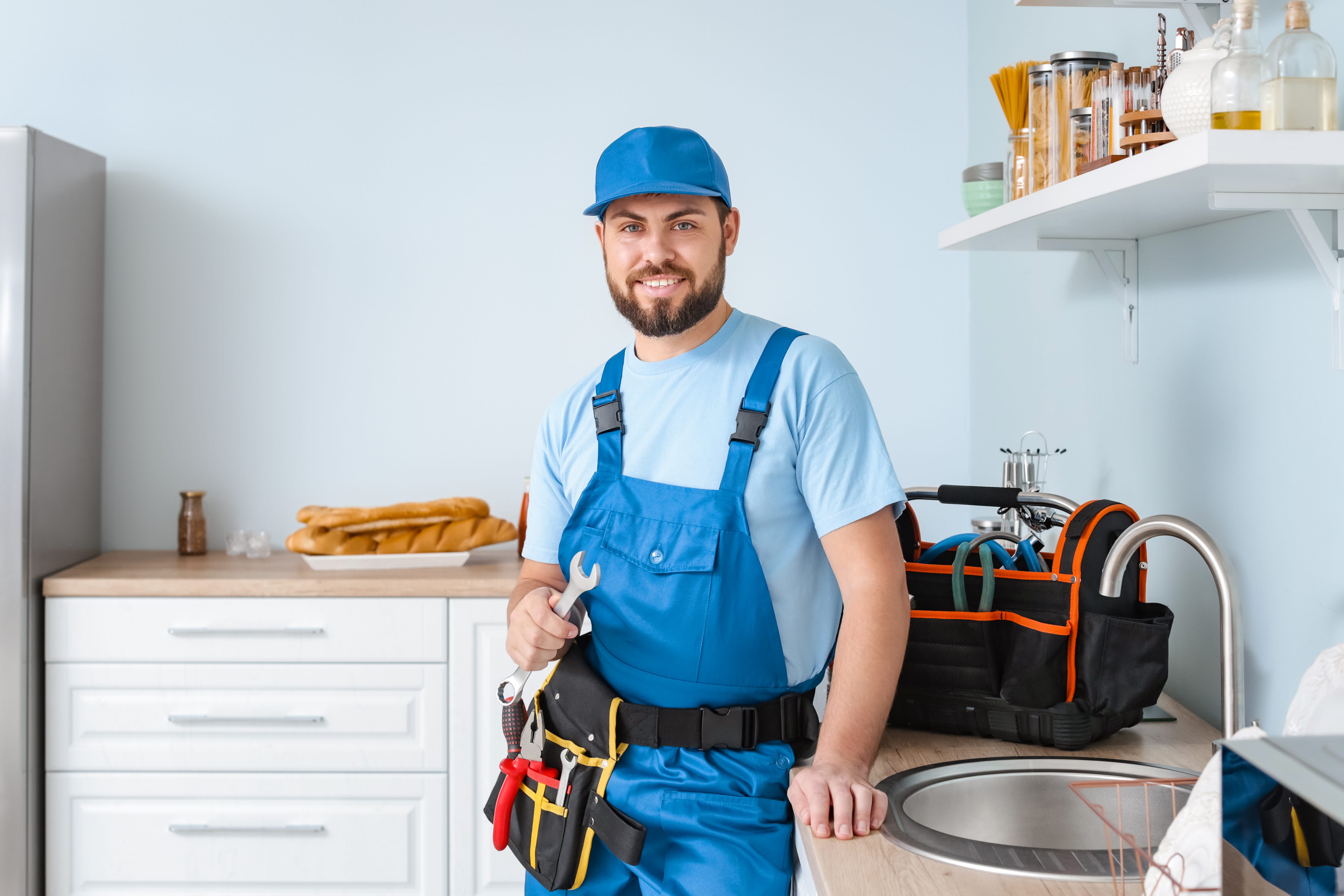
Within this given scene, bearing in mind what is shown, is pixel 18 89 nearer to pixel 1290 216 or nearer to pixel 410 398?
pixel 410 398

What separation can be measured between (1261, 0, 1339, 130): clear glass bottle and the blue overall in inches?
23.1

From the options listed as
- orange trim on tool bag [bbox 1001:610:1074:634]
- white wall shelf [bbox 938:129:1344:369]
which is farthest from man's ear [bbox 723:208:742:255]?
orange trim on tool bag [bbox 1001:610:1074:634]

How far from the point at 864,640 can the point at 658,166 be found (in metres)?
0.62

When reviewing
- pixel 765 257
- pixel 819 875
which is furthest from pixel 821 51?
pixel 819 875

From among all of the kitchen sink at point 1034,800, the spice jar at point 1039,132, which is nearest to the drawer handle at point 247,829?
the kitchen sink at point 1034,800

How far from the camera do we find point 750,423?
129cm

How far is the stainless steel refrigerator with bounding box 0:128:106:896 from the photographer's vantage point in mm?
2178

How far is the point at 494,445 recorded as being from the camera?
2.68 m

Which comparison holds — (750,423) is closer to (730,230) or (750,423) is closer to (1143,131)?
(730,230)

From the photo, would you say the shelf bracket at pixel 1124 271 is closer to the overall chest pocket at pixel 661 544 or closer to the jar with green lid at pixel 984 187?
the jar with green lid at pixel 984 187

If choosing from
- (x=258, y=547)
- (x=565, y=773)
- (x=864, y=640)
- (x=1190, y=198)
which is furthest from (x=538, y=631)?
(x=258, y=547)

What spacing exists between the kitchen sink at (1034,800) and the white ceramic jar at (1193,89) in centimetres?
67

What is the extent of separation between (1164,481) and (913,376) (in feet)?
3.89

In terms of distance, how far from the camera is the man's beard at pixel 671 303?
137 centimetres
